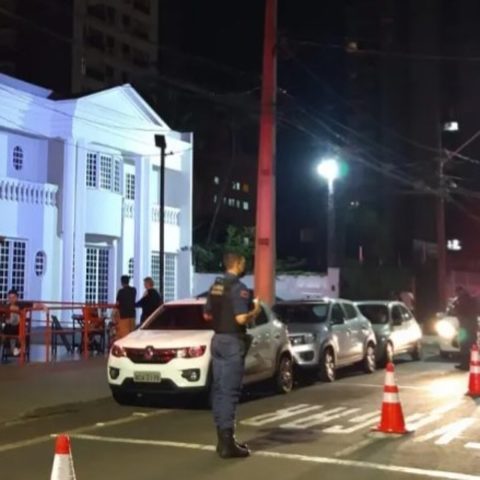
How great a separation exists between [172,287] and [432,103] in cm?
3181

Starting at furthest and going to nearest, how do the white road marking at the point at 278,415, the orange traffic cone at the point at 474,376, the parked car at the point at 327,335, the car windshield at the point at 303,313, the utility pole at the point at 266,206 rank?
the utility pole at the point at 266,206, the car windshield at the point at 303,313, the parked car at the point at 327,335, the orange traffic cone at the point at 474,376, the white road marking at the point at 278,415

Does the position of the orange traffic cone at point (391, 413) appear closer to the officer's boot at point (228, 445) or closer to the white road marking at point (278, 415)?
the white road marking at point (278, 415)

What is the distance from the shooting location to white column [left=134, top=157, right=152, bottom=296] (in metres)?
28.9

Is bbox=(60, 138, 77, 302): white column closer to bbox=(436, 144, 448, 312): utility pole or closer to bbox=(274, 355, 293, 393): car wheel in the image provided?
bbox=(436, 144, 448, 312): utility pole

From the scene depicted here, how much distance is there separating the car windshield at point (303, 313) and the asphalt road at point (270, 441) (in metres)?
2.64

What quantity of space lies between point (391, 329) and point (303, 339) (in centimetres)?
488

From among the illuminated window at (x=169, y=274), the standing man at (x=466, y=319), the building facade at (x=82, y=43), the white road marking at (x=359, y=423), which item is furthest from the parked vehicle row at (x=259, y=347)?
the building facade at (x=82, y=43)

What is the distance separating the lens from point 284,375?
44.8ft

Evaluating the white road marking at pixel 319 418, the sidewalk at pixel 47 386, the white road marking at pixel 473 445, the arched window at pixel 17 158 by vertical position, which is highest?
the arched window at pixel 17 158

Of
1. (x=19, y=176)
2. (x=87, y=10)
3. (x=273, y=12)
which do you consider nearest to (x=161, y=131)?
(x=19, y=176)

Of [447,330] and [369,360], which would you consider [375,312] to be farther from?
[369,360]

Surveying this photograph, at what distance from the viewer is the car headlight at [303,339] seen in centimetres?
1498

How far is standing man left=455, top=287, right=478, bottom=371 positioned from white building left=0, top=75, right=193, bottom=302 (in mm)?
12436

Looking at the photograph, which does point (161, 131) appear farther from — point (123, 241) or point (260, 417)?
point (260, 417)
